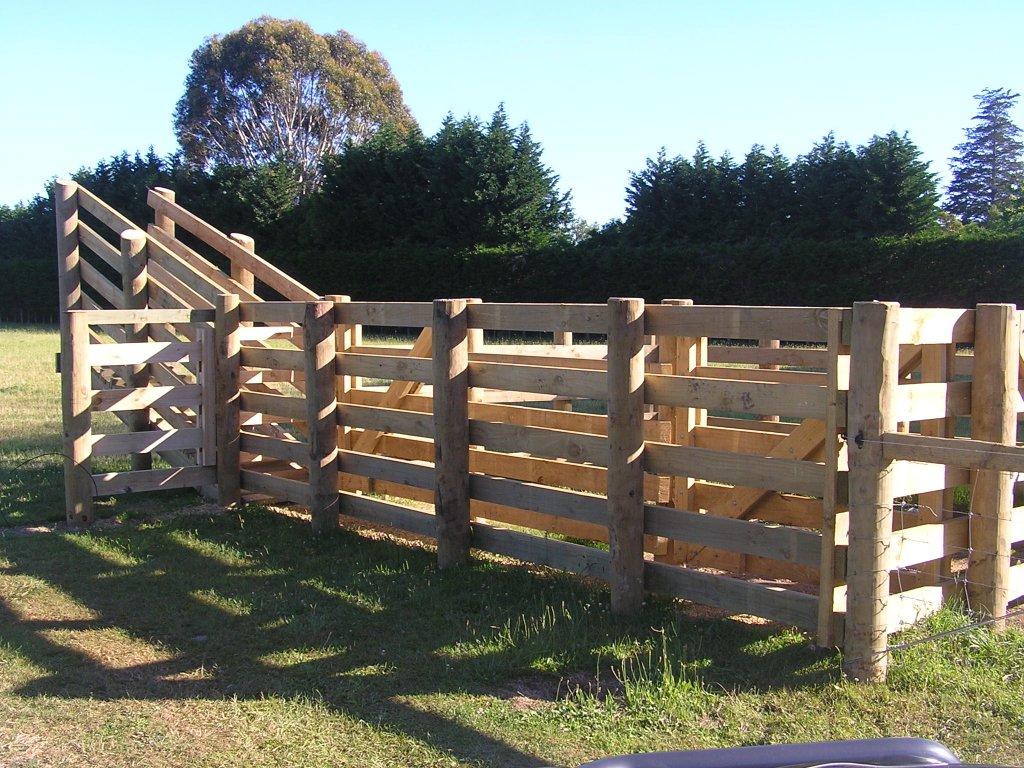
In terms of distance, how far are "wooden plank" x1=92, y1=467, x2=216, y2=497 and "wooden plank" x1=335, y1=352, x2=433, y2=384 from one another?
1765mm

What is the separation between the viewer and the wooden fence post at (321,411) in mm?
7762

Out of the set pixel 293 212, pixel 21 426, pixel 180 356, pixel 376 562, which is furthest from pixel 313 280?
pixel 376 562

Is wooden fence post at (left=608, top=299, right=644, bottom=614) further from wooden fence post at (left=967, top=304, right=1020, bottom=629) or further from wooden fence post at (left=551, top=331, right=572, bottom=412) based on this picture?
wooden fence post at (left=551, top=331, right=572, bottom=412)

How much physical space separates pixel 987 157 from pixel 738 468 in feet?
222

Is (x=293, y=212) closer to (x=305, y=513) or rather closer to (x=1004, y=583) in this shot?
(x=305, y=513)

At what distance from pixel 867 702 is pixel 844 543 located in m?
0.75

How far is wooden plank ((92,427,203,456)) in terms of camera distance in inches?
323

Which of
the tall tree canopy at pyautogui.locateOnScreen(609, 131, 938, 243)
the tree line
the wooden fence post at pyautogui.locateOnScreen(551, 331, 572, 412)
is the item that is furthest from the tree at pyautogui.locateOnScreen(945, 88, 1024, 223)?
the wooden fence post at pyautogui.locateOnScreen(551, 331, 572, 412)

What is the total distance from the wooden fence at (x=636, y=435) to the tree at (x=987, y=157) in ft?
207

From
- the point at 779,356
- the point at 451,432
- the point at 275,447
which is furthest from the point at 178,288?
the point at 779,356

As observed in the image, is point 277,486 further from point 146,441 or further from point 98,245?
point 98,245

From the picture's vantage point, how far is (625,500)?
5527mm

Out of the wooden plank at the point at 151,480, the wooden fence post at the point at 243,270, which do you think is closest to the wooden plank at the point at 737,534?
the wooden plank at the point at 151,480

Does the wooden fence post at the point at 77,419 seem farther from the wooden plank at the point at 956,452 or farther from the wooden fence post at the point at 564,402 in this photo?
the wooden plank at the point at 956,452
